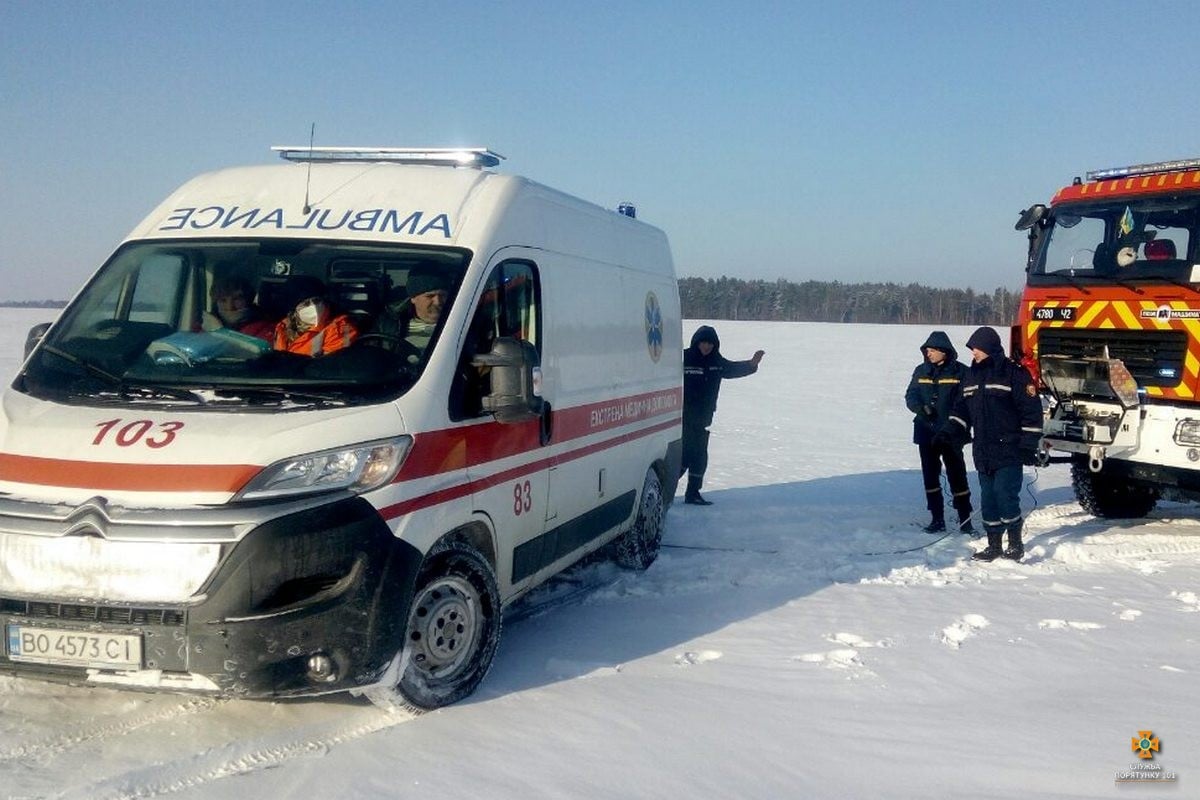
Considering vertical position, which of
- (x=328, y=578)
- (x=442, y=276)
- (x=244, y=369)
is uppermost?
(x=442, y=276)

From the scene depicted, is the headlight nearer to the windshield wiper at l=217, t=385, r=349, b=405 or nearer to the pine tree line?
the windshield wiper at l=217, t=385, r=349, b=405

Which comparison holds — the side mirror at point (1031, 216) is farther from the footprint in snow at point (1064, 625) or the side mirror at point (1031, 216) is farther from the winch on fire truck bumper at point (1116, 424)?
the footprint in snow at point (1064, 625)

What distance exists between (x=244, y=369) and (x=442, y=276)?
3.24ft

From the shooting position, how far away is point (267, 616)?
3891 mm

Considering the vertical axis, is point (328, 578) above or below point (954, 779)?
above

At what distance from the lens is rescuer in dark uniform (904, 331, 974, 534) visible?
931cm

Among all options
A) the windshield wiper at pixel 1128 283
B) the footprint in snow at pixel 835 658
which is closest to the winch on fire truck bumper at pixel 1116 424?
the windshield wiper at pixel 1128 283

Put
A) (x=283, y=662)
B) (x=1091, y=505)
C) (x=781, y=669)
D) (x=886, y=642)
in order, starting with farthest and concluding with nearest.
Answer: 1. (x=1091, y=505)
2. (x=886, y=642)
3. (x=781, y=669)
4. (x=283, y=662)

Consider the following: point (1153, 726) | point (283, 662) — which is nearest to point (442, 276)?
point (283, 662)

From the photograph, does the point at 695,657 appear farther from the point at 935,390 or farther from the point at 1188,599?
the point at 935,390

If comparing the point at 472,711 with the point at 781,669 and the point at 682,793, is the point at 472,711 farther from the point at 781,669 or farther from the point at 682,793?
the point at 781,669

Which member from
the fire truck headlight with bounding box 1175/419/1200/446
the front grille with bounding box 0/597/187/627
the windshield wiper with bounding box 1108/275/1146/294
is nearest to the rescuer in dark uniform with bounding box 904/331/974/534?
the windshield wiper with bounding box 1108/275/1146/294

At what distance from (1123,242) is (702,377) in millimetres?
4148

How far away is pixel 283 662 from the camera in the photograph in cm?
397
